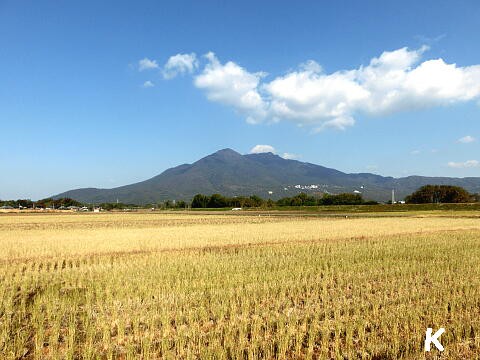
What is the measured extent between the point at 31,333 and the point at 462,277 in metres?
11.5

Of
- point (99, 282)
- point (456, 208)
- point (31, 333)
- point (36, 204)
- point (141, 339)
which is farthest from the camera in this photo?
point (36, 204)

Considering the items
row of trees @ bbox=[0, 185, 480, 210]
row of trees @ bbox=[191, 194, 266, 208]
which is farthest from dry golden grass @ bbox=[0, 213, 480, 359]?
row of trees @ bbox=[191, 194, 266, 208]

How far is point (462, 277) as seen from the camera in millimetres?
11422

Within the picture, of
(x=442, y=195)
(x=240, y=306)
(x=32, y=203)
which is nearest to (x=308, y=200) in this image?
(x=442, y=195)

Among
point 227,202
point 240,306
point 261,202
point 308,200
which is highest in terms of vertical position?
point 308,200

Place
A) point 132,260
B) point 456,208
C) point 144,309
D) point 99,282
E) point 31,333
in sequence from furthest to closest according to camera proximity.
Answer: point 456,208 < point 132,260 < point 99,282 < point 144,309 < point 31,333

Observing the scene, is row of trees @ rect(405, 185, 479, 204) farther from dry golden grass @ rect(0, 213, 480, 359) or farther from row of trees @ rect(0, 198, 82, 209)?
row of trees @ rect(0, 198, 82, 209)

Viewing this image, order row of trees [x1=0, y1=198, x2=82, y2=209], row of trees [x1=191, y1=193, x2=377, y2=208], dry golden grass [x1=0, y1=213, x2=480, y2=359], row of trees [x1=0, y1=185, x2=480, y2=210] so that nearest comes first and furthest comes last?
dry golden grass [x1=0, y1=213, x2=480, y2=359] → row of trees [x1=0, y1=185, x2=480, y2=210] → row of trees [x1=191, y1=193, x2=377, y2=208] → row of trees [x1=0, y1=198, x2=82, y2=209]

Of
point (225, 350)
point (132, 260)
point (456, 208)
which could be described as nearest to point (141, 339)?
point (225, 350)

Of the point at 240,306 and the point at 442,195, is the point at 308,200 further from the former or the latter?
the point at 240,306

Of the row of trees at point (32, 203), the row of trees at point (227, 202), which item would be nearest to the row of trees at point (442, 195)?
the row of trees at point (227, 202)

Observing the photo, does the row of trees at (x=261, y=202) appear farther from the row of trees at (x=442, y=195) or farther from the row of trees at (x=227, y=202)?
the row of trees at (x=442, y=195)

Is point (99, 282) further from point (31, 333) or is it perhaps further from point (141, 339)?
point (141, 339)

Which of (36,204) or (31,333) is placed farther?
(36,204)
